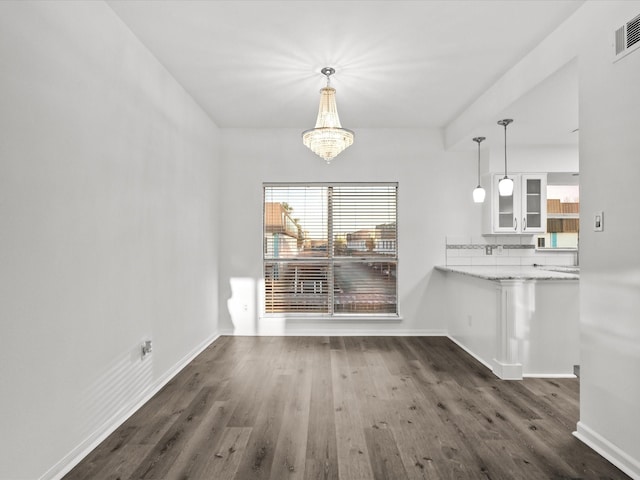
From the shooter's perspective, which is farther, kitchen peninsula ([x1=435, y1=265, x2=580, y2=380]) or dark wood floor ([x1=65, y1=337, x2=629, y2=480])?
kitchen peninsula ([x1=435, y1=265, x2=580, y2=380])

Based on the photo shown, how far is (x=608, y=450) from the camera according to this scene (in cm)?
223

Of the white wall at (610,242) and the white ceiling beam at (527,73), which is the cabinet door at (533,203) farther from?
the white wall at (610,242)

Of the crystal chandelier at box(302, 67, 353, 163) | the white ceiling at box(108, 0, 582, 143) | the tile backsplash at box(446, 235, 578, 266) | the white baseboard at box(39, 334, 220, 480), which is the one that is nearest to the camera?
the white baseboard at box(39, 334, 220, 480)

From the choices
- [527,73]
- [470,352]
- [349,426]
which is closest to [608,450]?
[349,426]

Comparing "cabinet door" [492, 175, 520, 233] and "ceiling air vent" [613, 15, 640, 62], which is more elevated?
"ceiling air vent" [613, 15, 640, 62]

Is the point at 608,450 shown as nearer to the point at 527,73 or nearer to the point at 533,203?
the point at 527,73

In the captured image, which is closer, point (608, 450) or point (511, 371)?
point (608, 450)

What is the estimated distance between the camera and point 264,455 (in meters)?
2.25

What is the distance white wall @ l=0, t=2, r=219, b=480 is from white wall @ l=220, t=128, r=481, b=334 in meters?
1.62

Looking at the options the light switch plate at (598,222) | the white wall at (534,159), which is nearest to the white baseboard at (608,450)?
the light switch plate at (598,222)

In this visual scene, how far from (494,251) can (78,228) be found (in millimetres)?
4877

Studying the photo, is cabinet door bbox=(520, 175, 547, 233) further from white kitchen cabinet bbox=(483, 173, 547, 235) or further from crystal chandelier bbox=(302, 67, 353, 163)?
crystal chandelier bbox=(302, 67, 353, 163)

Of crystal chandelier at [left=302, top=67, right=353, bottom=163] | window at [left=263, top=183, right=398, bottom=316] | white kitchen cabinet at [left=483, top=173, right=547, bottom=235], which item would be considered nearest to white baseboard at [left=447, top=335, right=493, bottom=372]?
window at [left=263, top=183, right=398, bottom=316]

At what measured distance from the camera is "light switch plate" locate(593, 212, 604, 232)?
7.59ft
